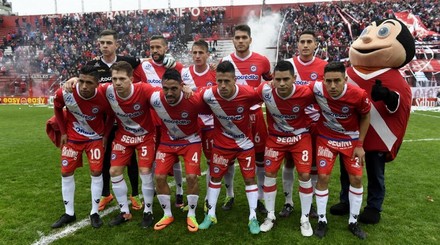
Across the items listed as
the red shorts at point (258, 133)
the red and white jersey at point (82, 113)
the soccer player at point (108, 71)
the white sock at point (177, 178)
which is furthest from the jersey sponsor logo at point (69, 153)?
the red shorts at point (258, 133)

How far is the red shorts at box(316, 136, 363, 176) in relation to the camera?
13.3 ft

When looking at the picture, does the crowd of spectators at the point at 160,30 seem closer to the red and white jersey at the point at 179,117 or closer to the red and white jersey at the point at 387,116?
the red and white jersey at the point at 387,116

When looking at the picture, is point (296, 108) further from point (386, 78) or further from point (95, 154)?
point (95, 154)

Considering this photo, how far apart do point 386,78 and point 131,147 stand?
3192 mm

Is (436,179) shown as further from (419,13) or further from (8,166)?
(419,13)

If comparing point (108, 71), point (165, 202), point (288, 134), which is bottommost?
point (165, 202)

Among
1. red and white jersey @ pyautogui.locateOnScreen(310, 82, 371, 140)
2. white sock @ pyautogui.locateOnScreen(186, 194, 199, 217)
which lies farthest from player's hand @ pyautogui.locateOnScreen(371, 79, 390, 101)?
white sock @ pyautogui.locateOnScreen(186, 194, 199, 217)

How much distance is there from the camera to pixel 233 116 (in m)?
4.21

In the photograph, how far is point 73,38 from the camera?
3381 cm

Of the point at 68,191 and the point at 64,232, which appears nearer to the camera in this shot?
the point at 64,232

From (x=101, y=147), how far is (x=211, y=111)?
1.43 meters

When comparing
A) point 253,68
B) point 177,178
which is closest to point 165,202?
point 177,178

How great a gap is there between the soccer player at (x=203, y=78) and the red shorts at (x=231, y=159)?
48cm

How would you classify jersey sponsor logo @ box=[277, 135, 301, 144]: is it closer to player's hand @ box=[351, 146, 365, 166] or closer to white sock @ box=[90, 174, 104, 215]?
player's hand @ box=[351, 146, 365, 166]
